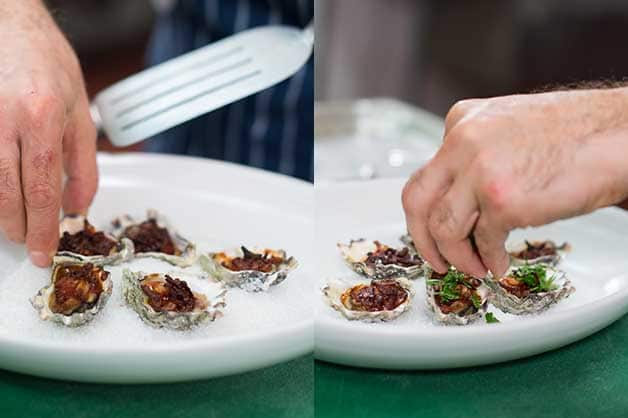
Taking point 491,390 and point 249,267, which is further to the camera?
point 249,267

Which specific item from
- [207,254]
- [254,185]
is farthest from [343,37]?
[207,254]

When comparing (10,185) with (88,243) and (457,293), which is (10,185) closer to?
(88,243)

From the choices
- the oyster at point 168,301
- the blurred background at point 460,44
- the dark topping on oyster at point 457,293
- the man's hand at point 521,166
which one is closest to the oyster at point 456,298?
the dark topping on oyster at point 457,293

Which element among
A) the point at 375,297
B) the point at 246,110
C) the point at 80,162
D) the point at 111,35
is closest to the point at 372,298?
the point at 375,297

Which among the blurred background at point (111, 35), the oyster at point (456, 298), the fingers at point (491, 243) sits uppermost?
the fingers at point (491, 243)

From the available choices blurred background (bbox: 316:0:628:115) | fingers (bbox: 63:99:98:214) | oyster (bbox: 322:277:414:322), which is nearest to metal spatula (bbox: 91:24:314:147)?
fingers (bbox: 63:99:98:214)

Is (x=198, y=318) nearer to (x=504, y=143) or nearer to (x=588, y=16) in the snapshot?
(x=504, y=143)

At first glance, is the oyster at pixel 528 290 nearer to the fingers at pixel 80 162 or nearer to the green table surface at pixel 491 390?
the green table surface at pixel 491 390
